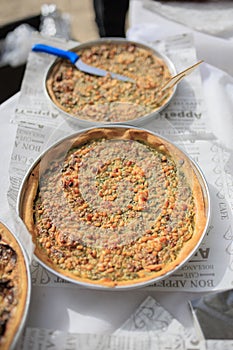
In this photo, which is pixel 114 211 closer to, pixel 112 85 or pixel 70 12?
pixel 112 85

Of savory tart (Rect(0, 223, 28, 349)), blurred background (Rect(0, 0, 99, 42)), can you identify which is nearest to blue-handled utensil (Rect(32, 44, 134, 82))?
savory tart (Rect(0, 223, 28, 349))

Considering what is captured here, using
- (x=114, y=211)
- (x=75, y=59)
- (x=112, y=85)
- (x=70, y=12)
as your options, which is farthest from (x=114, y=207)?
(x=70, y=12)

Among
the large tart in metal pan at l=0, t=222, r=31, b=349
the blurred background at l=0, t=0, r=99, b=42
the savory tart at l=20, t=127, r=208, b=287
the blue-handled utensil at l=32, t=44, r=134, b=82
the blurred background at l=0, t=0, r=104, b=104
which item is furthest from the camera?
the blurred background at l=0, t=0, r=99, b=42

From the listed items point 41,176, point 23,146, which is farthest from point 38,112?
point 41,176

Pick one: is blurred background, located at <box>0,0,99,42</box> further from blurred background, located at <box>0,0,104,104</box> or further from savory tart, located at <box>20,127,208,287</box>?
savory tart, located at <box>20,127,208,287</box>

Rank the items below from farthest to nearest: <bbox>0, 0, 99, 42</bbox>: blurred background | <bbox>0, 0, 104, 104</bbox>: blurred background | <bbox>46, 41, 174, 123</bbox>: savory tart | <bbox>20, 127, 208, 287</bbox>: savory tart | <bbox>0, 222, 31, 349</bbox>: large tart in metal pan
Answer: <bbox>0, 0, 99, 42</bbox>: blurred background < <bbox>0, 0, 104, 104</bbox>: blurred background < <bbox>46, 41, 174, 123</bbox>: savory tart < <bbox>20, 127, 208, 287</bbox>: savory tart < <bbox>0, 222, 31, 349</bbox>: large tart in metal pan

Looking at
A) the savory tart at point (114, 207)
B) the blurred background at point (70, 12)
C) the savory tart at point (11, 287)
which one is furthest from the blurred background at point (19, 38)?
the savory tart at point (11, 287)

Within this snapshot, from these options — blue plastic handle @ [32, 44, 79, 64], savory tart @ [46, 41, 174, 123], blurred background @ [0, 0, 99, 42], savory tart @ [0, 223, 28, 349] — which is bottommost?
blurred background @ [0, 0, 99, 42]

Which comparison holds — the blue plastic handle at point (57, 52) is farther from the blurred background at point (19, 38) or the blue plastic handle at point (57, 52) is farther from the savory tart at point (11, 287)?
the savory tart at point (11, 287)
